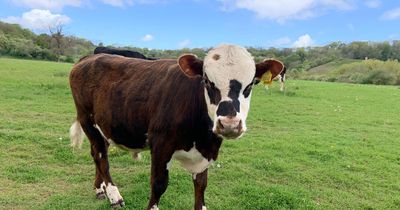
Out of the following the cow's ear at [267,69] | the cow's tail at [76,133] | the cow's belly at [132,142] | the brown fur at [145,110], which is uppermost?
the cow's ear at [267,69]

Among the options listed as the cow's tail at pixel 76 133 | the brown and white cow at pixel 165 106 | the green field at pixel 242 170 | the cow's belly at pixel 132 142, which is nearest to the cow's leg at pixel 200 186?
the brown and white cow at pixel 165 106

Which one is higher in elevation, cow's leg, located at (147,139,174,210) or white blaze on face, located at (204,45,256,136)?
white blaze on face, located at (204,45,256,136)

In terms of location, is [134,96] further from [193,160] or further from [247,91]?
[247,91]

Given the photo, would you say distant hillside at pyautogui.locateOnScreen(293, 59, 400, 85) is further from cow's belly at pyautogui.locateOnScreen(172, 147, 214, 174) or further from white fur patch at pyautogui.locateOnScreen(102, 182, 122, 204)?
cow's belly at pyautogui.locateOnScreen(172, 147, 214, 174)

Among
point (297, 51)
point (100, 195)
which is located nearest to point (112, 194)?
point (100, 195)

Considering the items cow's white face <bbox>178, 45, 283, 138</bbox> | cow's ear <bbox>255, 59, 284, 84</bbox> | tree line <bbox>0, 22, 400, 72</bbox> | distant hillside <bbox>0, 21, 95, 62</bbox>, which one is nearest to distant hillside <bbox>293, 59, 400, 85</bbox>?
tree line <bbox>0, 22, 400, 72</bbox>

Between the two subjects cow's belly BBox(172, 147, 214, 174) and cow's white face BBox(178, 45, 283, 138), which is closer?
cow's white face BBox(178, 45, 283, 138)

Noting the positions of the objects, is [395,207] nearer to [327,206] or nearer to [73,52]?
[327,206]

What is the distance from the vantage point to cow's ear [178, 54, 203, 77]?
3977mm

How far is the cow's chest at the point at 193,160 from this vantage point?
14.8 feet

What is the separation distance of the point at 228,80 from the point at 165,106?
3.25 ft

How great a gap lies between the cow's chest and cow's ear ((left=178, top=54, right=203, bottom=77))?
0.89 metres

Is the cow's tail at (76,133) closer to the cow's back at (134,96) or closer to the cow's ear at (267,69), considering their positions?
the cow's back at (134,96)

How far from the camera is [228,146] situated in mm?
8680
